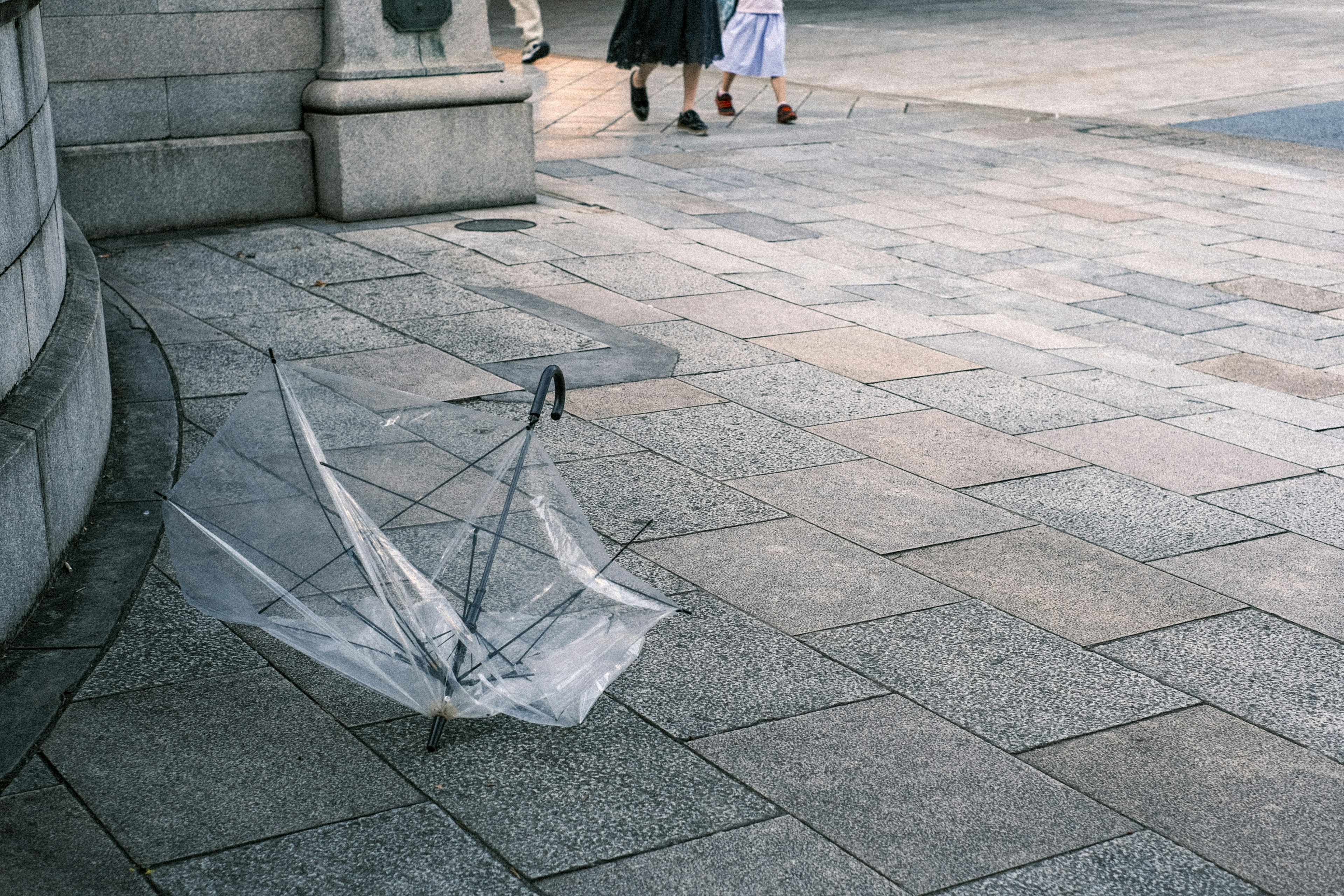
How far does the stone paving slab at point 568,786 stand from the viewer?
2947 millimetres

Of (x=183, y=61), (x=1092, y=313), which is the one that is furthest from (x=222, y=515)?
(x=183, y=61)

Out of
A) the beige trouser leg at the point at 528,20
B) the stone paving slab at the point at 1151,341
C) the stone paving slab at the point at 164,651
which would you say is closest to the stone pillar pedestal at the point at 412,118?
the stone paving slab at the point at 1151,341

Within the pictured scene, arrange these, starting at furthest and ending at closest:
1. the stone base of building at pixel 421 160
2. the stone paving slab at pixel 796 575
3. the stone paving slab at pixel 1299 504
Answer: the stone base of building at pixel 421 160 → the stone paving slab at pixel 1299 504 → the stone paving slab at pixel 796 575

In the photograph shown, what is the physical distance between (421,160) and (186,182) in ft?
4.63

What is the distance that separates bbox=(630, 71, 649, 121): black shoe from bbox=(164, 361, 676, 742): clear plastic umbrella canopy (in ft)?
33.1

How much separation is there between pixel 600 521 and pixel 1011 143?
28.6 feet

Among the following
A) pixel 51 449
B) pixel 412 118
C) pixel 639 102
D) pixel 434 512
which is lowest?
pixel 51 449

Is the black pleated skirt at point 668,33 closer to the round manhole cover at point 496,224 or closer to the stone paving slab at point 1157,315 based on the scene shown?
the round manhole cover at point 496,224

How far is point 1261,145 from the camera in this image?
40.0ft

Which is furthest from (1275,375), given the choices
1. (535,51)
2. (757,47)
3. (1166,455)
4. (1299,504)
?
(535,51)

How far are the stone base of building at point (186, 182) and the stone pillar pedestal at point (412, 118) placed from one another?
20cm

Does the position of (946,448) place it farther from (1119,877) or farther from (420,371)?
(1119,877)

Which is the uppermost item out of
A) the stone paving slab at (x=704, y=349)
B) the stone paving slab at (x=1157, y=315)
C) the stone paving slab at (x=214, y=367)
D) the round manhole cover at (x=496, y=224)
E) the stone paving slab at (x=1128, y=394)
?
the round manhole cover at (x=496, y=224)

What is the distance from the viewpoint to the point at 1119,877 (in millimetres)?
2883
